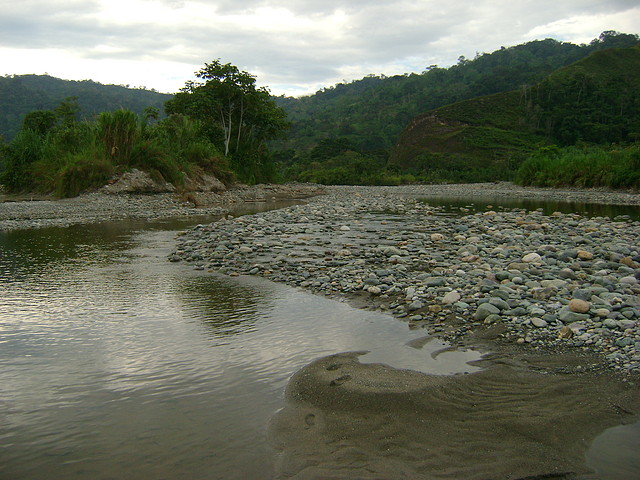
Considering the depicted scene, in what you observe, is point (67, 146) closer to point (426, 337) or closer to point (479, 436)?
point (426, 337)

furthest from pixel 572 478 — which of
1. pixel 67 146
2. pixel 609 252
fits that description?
pixel 67 146

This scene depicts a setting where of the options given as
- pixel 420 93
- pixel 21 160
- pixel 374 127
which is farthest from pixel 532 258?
pixel 420 93

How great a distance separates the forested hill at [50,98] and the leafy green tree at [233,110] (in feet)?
67.5

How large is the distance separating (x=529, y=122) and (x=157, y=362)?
84562 mm

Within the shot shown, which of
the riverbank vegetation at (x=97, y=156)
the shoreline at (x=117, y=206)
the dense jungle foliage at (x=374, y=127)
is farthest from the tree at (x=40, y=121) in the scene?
the shoreline at (x=117, y=206)

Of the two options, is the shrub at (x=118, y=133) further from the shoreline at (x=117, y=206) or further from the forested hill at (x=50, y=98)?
the forested hill at (x=50, y=98)

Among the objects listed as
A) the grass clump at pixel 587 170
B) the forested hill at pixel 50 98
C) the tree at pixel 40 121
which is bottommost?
the grass clump at pixel 587 170

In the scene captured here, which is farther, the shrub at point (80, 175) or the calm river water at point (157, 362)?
the shrub at point (80, 175)

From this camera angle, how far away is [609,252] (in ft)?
28.7

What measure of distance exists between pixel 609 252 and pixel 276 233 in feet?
24.8

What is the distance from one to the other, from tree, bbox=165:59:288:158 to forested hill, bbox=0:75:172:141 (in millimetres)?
20548

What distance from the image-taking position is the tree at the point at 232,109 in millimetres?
35125

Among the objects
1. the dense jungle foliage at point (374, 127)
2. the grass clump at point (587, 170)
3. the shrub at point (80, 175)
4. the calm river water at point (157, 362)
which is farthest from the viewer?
the grass clump at point (587, 170)

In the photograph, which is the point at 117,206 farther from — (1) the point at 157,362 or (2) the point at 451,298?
(2) the point at 451,298
